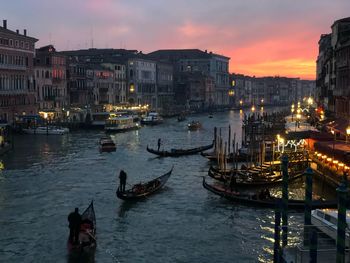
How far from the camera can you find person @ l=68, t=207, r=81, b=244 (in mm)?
14961

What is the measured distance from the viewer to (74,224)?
49.5 feet

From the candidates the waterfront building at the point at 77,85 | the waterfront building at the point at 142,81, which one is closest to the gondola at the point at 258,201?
the waterfront building at the point at 77,85

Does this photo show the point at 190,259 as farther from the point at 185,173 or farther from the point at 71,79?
the point at 71,79

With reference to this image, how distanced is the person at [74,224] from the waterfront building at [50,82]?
47001 millimetres

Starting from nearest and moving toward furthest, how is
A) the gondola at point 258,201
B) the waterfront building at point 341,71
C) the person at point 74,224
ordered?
the person at point 74,224 → the gondola at point 258,201 → the waterfront building at point 341,71

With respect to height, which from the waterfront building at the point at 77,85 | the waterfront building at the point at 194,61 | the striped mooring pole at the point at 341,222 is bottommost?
the striped mooring pole at the point at 341,222

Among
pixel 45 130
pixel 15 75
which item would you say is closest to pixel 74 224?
pixel 45 130

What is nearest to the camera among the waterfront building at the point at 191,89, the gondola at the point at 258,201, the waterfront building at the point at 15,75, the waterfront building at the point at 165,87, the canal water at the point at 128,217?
the canal water at the point at 128,217

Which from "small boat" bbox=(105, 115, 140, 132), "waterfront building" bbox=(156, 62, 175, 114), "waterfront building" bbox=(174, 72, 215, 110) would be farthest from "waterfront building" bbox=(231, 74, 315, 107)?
"small boat" bbox=(105, 115, 140, 132)

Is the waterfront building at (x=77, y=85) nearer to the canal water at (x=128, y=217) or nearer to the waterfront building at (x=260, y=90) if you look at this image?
the canal water at (x=128, y=217)

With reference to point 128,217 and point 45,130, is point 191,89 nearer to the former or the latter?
point 45,130

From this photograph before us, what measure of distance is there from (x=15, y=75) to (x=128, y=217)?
38.5m

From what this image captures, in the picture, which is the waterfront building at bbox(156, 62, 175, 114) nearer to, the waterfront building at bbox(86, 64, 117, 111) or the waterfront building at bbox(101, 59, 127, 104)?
the waterfront building at bbox(101, 59, 127, 104)

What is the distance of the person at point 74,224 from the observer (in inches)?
589
